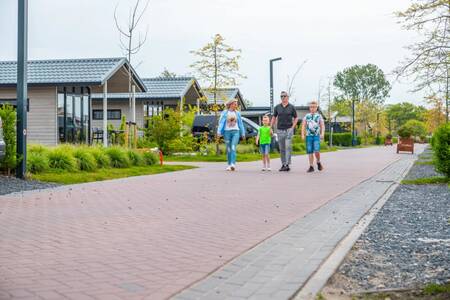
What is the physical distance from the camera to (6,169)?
11.8 meters

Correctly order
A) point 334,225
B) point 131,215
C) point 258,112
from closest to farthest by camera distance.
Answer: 1. point 334,225
2. point 131,215
3. point 258,112

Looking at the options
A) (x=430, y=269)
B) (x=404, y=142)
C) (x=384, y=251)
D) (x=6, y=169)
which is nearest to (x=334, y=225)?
(x=384, y=251)

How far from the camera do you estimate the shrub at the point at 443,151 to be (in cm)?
1155

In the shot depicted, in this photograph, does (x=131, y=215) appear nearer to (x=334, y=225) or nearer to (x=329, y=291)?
(x=334, y=225)

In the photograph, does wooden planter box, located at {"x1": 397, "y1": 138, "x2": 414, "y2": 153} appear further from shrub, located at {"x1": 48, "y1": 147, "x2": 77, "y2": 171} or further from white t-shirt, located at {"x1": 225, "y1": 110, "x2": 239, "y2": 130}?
shrub, located at {"x1": 48, "y1": 147, "x2": 77, "y2": 171}

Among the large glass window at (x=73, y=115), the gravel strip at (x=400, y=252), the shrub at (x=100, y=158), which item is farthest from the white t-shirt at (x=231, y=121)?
the large glass window at (x=73, y=115)

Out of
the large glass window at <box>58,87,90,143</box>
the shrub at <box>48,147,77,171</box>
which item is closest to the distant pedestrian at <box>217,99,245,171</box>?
the shrub at <box>48,147,77,171</box>

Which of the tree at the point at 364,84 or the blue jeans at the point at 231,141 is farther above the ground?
the tree at the point at 364,84

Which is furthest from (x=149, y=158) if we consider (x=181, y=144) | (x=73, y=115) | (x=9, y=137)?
(x=73, y=115)

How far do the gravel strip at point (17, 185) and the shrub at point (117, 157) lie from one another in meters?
4.16

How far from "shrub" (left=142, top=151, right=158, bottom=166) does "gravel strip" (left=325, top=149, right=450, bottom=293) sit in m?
10.00

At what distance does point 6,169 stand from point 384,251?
28.8 feet

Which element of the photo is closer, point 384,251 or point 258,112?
point 384,251

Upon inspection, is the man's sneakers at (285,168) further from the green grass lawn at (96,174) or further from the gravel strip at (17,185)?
the gravel strip at (17,185)
